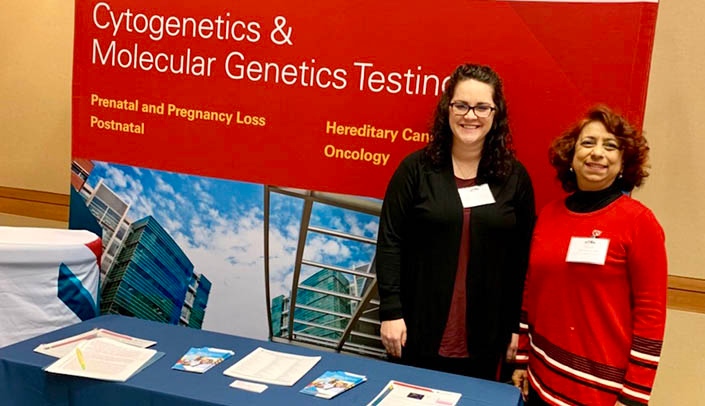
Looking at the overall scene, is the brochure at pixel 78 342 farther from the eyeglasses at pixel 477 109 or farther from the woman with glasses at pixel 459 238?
the eyeglasses at pixel 477 109

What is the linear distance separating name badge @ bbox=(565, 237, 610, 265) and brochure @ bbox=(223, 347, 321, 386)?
0.86 metres

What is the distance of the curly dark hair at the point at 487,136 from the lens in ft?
6.61

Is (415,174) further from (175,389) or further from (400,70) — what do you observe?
(175,389)

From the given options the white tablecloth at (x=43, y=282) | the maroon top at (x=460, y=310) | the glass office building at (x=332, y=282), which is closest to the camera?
the maroon top at (x=460, y=310)

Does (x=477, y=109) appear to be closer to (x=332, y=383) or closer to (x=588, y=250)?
(x=588, y=250)

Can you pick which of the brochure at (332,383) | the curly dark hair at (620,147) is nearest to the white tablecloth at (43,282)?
the brochure at (332,383)

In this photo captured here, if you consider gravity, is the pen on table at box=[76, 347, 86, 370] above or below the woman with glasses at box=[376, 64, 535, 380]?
below

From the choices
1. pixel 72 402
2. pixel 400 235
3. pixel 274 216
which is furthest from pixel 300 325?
pixel 72 402

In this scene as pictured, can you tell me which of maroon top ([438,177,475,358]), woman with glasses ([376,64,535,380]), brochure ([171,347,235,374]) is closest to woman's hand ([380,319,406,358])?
woman with glasses ([376,64,535,380])

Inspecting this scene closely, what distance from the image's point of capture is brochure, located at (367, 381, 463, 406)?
1718 millimetres

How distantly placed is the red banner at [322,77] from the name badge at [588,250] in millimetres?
545

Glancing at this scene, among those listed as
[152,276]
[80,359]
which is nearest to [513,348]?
[80,359]

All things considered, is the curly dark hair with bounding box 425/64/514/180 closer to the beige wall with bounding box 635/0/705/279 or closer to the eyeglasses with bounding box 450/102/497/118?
the eyeglasses with bounding box 450/102/497/118

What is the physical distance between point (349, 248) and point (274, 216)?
1.13ft
